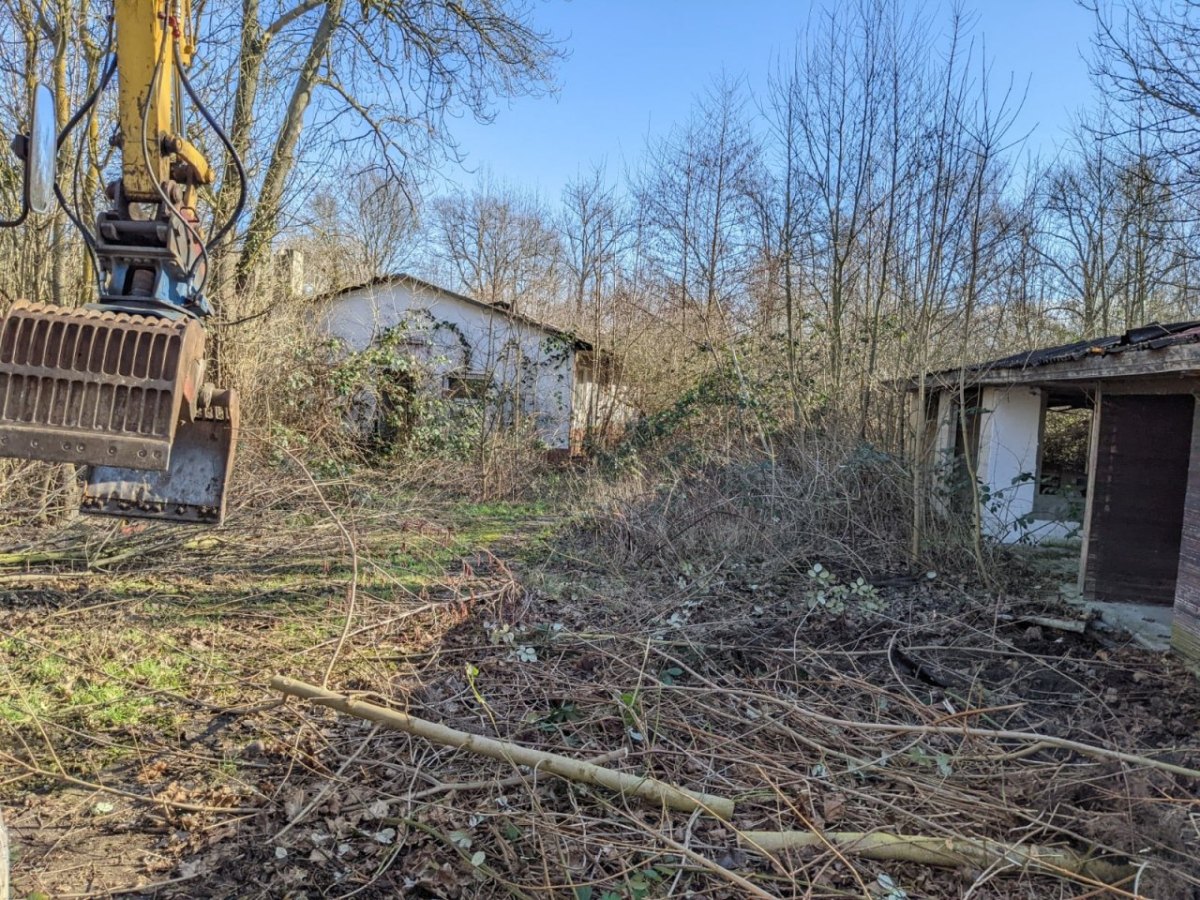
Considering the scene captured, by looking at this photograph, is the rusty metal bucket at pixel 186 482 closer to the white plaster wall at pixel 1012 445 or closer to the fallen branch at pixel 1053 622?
the fallen branch at pixel 1053 622

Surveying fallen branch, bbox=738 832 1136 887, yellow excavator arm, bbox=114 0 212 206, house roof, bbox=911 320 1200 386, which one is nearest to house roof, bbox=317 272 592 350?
house roof, bbox=911 320 1200 386

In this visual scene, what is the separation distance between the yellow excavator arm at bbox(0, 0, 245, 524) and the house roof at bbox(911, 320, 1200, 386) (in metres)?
6.18

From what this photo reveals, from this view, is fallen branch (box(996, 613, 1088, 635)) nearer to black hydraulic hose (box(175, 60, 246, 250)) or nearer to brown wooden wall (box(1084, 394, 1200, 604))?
brown wooden wall (box(1084, 394, 1200, 604))

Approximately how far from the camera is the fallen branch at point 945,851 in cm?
316

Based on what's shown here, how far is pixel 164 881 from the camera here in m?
3.00

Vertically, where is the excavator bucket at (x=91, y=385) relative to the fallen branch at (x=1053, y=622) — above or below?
above

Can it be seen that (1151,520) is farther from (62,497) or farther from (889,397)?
(62,497)

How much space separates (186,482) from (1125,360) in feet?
22.6

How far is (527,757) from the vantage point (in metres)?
3.66

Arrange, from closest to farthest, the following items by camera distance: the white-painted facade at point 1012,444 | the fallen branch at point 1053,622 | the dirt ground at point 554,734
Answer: the dirt ground at point 554,734 → the fallen branch at point 1053,622 → the white-painted facade at point 1012,444

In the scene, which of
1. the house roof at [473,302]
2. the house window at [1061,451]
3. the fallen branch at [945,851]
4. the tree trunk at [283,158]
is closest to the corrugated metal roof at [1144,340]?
the fallen branch at [945,851]

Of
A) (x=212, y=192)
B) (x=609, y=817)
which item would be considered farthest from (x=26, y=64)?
(x=609, y=817)

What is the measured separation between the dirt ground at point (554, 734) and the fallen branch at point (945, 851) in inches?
1.1

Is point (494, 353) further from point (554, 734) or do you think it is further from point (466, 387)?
point (554, 734)
